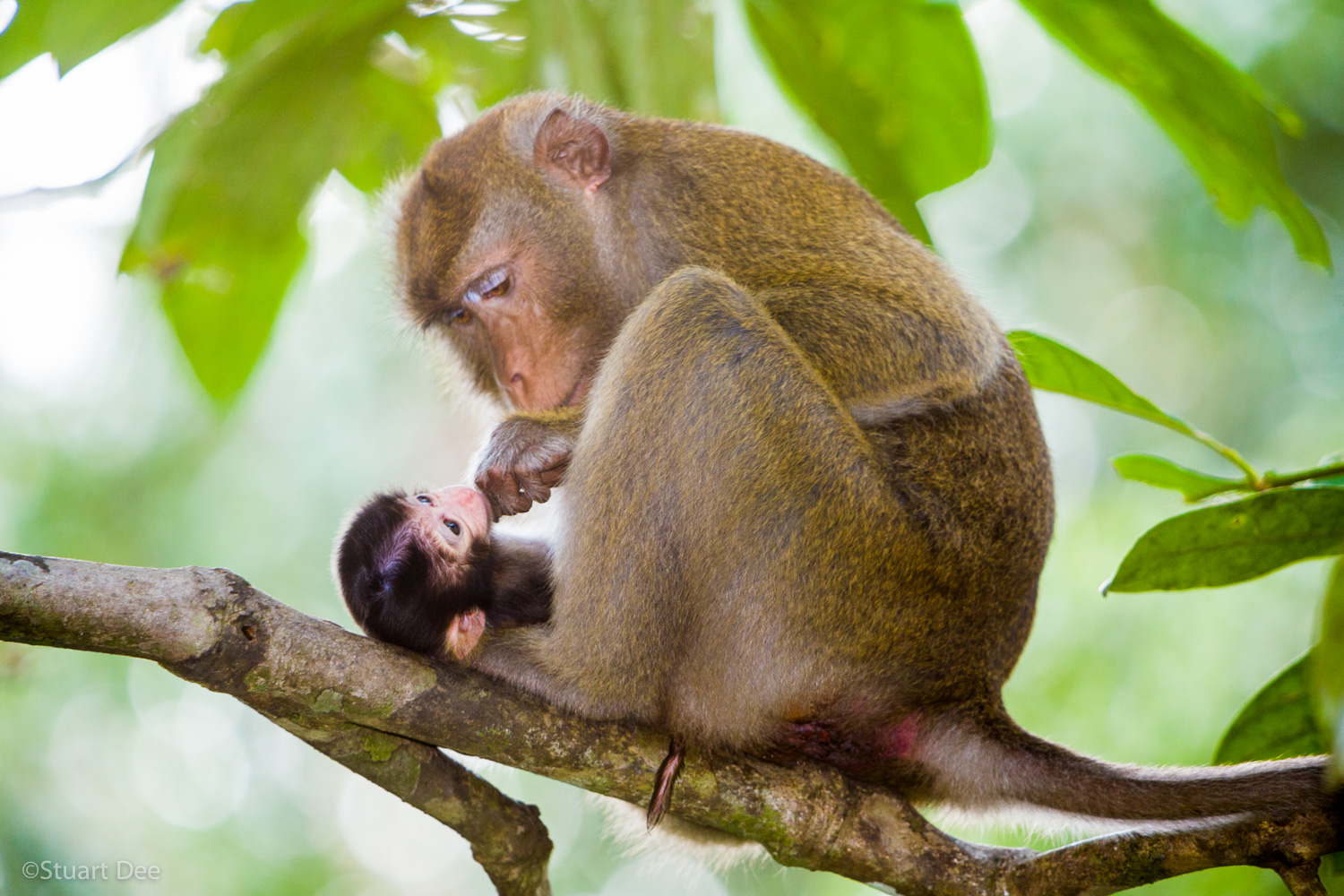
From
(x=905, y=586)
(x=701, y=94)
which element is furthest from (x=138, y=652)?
(x=701, y=94)

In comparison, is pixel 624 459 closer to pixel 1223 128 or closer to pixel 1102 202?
pixel 1223 128

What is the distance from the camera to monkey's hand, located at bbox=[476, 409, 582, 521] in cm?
270

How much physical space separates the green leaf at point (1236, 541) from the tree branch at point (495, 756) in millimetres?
526

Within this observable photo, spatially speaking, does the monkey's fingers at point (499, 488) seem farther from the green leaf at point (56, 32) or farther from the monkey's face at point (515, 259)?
the green leaf at point (56, 32)

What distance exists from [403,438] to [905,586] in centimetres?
740

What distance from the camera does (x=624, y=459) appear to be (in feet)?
7.85

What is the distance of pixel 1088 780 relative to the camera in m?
2.55

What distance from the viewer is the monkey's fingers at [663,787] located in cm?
232

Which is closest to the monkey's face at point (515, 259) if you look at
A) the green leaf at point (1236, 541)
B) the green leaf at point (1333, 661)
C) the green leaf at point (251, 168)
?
the green leaf at point (251, 168)

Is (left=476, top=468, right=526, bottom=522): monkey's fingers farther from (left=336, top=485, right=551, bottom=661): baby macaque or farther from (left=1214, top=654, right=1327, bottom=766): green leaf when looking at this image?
(left=1214, top=654, right=1327, bottom=766): green leaf

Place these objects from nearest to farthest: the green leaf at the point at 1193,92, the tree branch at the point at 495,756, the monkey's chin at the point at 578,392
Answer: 1. the tree branch at the point at 495,756
2. the green leaf at the point at 1193,92
3. the monkey's chin at the point at 578,392

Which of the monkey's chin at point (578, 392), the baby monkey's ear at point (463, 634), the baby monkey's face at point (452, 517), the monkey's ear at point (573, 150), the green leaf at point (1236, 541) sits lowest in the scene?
the baby monkey's ear at point (463, 634)

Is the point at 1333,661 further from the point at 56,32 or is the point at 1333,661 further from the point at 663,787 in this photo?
the point at 56,32

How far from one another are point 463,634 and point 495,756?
33 centimetres
